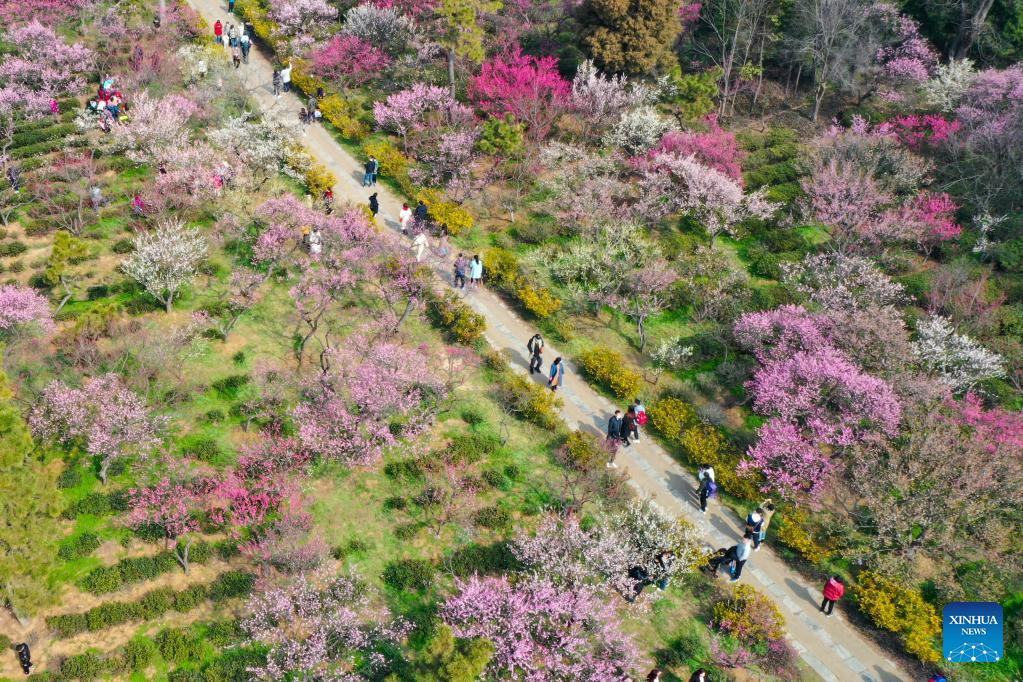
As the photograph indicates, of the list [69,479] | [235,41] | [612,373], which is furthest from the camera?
[235,41]

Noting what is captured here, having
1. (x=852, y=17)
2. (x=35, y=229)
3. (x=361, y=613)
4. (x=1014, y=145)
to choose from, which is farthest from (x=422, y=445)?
(x=852, y=17)

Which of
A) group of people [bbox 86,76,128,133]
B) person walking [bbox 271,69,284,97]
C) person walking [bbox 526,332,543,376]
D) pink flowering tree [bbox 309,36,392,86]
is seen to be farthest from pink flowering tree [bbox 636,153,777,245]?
group of people [bbox 86,76,128,133]

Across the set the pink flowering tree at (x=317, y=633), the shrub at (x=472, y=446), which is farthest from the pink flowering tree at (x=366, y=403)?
the pink flowering tree at (x=317, y=633)

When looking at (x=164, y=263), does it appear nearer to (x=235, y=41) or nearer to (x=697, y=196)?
(x=697, y=196)

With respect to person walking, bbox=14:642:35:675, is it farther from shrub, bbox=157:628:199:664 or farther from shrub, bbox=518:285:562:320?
shrub, bbox=518:285:562:320

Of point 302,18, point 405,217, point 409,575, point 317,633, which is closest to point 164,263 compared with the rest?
point 405,217

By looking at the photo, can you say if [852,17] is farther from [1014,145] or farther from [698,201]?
[698,201]
